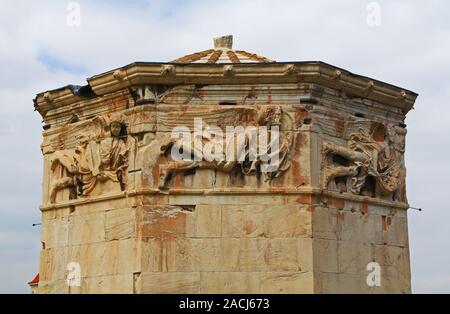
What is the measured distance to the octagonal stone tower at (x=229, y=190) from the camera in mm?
14352

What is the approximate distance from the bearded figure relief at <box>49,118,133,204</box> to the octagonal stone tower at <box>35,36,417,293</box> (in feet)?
0.08

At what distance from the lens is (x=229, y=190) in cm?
1454

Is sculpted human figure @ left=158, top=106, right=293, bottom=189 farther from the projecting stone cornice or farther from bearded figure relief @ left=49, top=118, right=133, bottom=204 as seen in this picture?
bearded figure relief @ left=49, top=118, right=133, bottom=204

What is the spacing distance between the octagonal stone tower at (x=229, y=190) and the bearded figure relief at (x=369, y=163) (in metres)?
0.02

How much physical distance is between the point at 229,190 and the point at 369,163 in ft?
8.52

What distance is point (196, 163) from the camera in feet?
48.1

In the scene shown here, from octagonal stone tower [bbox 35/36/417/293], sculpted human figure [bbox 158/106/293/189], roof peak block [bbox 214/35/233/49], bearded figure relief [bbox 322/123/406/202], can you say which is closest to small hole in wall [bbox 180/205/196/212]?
octagonal stone tower [bbox 35/36/417/293]

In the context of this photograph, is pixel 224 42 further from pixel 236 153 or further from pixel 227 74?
pixel 236 153

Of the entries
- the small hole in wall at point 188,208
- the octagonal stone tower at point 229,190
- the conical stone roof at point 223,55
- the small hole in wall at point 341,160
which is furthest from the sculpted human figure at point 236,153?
the conical stone roof at point 223,55

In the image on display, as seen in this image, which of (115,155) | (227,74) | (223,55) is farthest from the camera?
(223,55)

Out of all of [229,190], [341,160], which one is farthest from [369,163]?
[229,190]

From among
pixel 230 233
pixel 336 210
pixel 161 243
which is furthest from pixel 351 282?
pixel 161 243

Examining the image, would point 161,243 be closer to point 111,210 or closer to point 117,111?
point 111,210

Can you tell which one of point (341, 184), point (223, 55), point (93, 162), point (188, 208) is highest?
point (223, 55)
